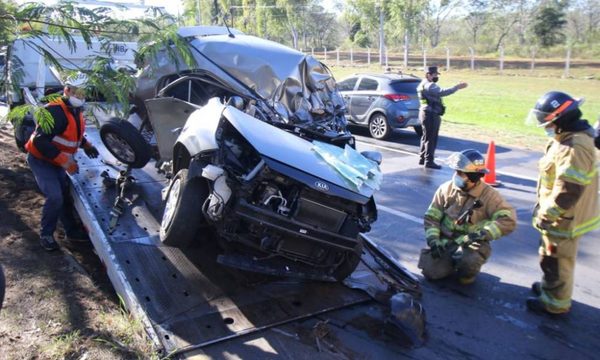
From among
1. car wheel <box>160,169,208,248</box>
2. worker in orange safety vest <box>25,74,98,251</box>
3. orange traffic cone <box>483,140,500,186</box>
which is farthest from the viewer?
orange traffic cone <box>483,140,500,186</box>

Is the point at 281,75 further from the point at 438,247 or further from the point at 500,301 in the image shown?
the point at 500,301

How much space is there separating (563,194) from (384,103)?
900 centimetres

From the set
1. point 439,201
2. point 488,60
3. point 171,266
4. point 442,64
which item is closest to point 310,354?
point 171,266

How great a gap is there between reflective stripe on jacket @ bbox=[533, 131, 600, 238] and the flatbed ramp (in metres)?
1.60

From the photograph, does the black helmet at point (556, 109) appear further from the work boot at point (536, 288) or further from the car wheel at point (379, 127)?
the car wheel at point (379, 127)

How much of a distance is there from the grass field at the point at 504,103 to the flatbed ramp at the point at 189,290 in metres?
9.50

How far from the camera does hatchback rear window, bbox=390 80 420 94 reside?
496 inches

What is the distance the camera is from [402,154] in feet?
35.3

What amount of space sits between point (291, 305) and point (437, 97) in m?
6.70

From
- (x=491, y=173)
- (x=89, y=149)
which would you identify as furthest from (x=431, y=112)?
(x=89, y=149)

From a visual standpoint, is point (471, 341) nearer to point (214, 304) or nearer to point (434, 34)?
point (214, 304)

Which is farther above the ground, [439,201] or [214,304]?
[439,201]

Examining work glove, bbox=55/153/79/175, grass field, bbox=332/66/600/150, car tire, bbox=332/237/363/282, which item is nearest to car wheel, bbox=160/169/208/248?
car tire, bbox=332/237/363/282

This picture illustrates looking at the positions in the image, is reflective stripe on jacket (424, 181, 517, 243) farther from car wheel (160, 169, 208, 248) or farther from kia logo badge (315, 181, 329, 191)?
car wheel (160, 169, 208, 248)
